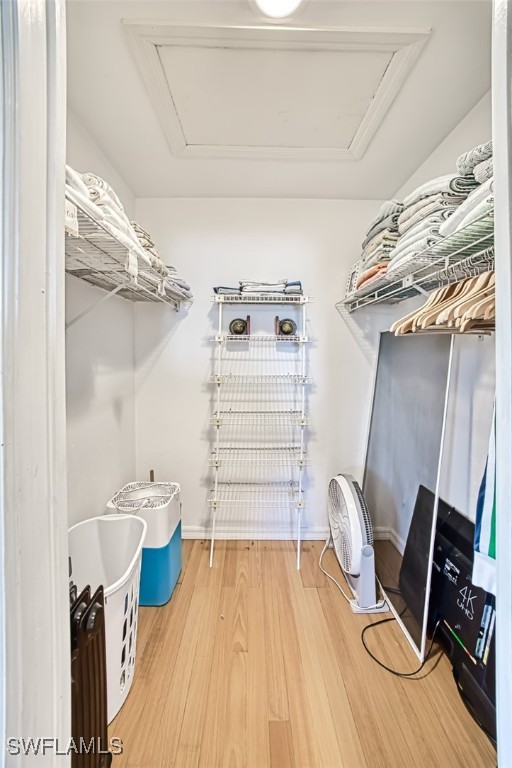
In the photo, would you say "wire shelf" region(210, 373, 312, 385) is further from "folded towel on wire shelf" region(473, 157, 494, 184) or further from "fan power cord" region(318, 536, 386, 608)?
"folded towel on wire shelf" region(473, 157, 494, 184)

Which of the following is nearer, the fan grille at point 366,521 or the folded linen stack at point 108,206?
the folded linen stack at point 108,206

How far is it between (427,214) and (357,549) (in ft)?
5.50

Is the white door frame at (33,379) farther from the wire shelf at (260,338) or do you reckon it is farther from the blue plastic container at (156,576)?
the wire shelf at (260,338)

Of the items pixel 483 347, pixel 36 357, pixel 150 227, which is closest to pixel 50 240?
pixel 36 357

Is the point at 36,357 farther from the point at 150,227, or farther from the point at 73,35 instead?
the point at 150,227

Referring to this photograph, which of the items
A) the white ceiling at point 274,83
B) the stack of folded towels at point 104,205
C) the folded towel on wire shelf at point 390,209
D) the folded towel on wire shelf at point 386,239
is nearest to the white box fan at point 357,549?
the folded towel on wire shelf at point 386,239

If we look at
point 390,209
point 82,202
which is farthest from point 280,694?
point 390,209

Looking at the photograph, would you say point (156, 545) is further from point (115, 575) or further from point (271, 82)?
point (271, 82)

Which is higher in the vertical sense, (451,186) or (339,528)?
(451,186)

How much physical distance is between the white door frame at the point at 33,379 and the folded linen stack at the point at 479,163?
116 cm

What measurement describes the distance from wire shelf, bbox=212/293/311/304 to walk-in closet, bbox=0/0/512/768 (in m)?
0.02

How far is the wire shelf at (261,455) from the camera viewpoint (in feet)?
8.05

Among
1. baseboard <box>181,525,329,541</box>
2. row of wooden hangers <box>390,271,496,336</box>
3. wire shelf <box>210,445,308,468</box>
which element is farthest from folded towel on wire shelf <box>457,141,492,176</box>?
baseboard <box>181,525,329,541</box>

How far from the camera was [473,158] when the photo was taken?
1085 millimetres
